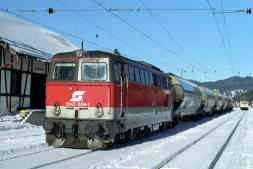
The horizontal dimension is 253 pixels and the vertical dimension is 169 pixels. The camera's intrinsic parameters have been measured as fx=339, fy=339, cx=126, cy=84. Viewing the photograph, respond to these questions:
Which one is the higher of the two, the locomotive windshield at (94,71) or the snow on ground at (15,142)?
the locomotive windshield at (94,71)

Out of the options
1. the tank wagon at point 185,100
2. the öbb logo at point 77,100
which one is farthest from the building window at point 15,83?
the öbb logo at point 77,100

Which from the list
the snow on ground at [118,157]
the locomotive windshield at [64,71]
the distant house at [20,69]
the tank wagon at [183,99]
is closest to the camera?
the snow on ground at [118,157]

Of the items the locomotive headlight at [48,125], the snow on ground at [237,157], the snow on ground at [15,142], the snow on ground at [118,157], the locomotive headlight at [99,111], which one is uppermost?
the locomotive headlight at [99,111]

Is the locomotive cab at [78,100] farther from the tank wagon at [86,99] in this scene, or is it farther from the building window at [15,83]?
the building window at [15,83]

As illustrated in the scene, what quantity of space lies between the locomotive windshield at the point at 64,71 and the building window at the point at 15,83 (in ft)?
36.8

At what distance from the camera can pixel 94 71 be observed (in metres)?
11.3

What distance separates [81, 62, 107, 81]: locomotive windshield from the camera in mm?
11231

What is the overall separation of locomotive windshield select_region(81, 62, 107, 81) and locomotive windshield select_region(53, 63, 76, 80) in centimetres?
38

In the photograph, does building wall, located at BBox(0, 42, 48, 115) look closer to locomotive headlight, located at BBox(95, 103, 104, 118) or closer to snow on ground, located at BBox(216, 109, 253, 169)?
locomotive headlight, located at BBox(95, 103, 104, 118)

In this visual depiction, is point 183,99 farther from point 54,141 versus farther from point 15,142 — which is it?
point 54,141

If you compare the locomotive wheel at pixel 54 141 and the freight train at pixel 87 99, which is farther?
the locomotive wheel at pixel 54 141

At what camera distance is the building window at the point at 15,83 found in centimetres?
2184

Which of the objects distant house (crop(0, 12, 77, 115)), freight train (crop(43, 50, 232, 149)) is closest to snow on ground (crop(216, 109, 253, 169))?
freight train (crop(43, 50, 232, 149))

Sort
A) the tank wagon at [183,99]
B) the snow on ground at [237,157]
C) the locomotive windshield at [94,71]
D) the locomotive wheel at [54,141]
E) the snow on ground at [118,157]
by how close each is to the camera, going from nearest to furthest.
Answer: the snow on ground at [118,157] → the snow on ground at [237,157] → the locomotive wheel at [54,141] → the locomotive windshield at [94,71] → the tank wagon at [183,99]
